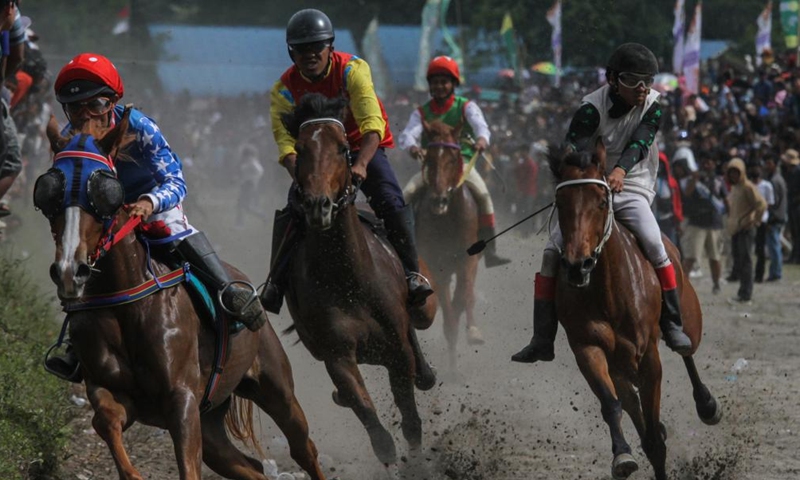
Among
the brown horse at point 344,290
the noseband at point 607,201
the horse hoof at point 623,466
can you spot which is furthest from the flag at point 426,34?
the horse hoof at point 623,466

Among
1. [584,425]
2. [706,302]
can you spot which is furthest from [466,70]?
[584,425]

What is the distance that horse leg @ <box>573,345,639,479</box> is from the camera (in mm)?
7527

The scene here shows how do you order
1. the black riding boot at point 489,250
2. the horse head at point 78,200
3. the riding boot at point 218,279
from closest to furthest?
1. the horse head at point 78,200
2. the riding boot at point 218,279
3. the black riding boot at point 489,250

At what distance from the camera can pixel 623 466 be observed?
751 cm

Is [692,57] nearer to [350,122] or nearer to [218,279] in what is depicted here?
[350,122]

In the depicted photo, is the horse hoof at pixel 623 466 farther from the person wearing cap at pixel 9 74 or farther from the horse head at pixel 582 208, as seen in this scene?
the person wearing cap at pixel 9 74

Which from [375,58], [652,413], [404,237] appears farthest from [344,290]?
[375,58]

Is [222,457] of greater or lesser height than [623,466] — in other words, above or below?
above

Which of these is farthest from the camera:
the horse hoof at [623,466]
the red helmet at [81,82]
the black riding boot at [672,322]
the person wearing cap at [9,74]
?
the person wearing cap at [9,74]

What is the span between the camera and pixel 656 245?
8.58 m

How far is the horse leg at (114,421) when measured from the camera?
18.9 ft

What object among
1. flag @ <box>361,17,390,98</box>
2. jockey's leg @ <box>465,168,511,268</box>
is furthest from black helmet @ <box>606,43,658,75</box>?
flag @ <box>361,17,390,98</box>

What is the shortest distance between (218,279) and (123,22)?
30.0 meters

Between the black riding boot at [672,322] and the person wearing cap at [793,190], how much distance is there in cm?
1497
